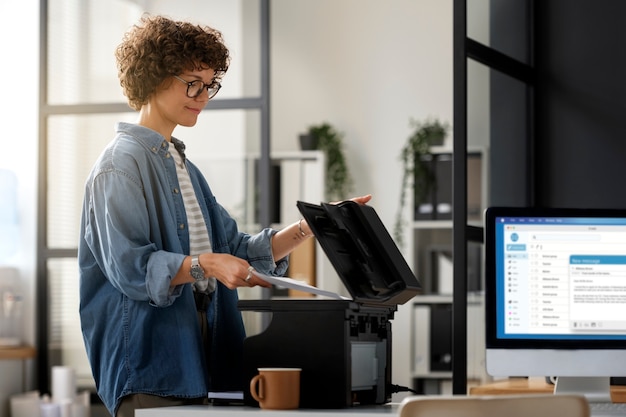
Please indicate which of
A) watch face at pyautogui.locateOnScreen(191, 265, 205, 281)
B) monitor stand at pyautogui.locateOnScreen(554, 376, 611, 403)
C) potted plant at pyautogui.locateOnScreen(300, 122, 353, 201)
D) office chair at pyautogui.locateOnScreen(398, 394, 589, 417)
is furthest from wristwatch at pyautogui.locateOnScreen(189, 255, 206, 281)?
potted plant at pyautogui.locateOnScreen(300, 122, 353, 201)

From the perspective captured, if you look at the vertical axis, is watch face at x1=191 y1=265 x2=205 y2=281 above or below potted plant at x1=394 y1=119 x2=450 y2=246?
below

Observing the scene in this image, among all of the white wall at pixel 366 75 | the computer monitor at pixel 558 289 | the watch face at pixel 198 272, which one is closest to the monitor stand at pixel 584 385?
the computer monitor at pixel 558 289

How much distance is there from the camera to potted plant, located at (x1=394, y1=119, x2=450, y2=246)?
617cm

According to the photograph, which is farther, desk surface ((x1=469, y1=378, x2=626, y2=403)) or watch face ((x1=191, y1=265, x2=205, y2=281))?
desk surface ((x1=469, y1=378, x2=626, y2=403))

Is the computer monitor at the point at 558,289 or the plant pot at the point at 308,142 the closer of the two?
the computer monitor at the point at 558,289

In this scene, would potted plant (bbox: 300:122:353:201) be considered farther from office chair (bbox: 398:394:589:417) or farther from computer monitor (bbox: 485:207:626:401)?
office chair (bbox: 398:394:589:417)

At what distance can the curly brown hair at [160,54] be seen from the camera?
2.13 meters

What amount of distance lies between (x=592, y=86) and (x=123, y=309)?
2053mm

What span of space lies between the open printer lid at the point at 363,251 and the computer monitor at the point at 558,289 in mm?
325

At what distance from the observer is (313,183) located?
6203mm

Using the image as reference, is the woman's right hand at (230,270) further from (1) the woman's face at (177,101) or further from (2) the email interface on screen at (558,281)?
(2) the email interface on screen at (558,281)

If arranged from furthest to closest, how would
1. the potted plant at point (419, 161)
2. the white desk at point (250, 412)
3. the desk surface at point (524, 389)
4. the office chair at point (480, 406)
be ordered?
1. the potted plant at point (419, 161)
2. the desk surface at point (524, 389)
3. the white desk at point (250, 412)
4. the office chair at point (480, 406)

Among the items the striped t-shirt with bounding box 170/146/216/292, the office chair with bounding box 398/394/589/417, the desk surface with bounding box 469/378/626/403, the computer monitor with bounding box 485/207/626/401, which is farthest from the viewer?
the desk surface with bounding box 469/378/626/403

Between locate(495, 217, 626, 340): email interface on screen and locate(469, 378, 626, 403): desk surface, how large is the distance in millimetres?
351
